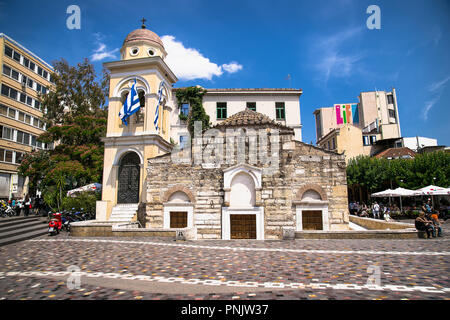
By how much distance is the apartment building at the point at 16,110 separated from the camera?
28797 mm

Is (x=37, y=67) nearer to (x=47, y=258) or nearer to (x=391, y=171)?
(x=47, y=258)

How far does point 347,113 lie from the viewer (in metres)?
44.5

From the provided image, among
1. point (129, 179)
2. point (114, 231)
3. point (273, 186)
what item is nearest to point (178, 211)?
point (114, 231)

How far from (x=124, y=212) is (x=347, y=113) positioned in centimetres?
4167

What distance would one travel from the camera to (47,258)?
7707 millimetres

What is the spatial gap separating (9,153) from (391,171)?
140 feet

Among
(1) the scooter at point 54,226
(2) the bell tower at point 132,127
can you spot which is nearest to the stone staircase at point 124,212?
(2) the bell tower at point 132,127

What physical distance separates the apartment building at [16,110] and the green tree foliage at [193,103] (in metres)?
16.0

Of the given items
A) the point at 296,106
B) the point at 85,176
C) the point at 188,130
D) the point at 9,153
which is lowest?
the point at 85,176
